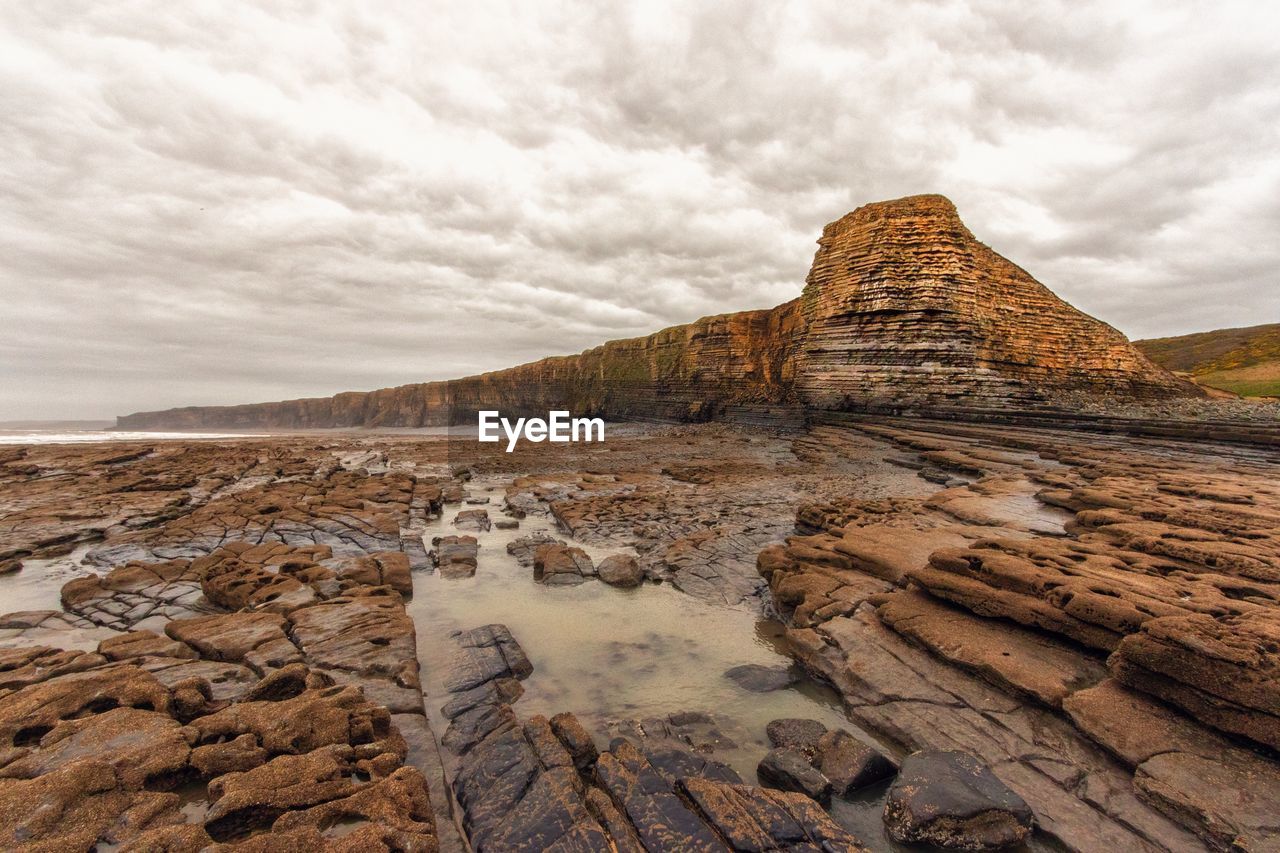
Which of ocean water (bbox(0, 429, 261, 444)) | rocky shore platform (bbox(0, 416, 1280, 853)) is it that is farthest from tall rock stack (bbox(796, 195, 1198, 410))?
ocean water (bbox(0, 429, 261, 444))

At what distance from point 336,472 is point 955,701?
29006 millimetres

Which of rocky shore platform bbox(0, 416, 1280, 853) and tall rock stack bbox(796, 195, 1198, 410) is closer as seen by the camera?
rocky shore platform bbox(0, 416, 1280, 853)

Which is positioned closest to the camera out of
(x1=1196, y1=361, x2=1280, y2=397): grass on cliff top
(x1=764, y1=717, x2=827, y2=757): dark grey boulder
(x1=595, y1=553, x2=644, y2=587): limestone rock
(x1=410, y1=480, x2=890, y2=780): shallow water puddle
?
(x1=764, y1=717, x2=827, y2=757): dark grey boulder

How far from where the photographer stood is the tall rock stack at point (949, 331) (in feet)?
115

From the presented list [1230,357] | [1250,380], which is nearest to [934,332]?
[1250,380]

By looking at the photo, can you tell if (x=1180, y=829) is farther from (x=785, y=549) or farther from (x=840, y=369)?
(x=840, y=369)

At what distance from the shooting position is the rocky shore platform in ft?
13.1

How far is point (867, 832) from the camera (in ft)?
14.0

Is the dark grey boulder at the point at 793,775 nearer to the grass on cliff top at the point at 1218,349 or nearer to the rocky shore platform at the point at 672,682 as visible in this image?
the rocky shore platform at the point at 672,682

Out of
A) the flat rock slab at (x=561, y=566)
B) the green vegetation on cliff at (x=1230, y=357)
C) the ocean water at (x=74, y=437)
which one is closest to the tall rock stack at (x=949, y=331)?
the green vegetation on cliff at (x=1230, y=357)

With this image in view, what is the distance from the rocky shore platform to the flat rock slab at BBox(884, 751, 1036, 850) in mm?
25

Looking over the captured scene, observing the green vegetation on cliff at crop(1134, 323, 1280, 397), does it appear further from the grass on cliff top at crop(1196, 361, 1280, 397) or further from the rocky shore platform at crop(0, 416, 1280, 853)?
the rocky shore platform at crop(0, 416, 1280, 853)

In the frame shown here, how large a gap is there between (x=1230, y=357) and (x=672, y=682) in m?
100

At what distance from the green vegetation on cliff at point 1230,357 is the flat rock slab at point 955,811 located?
63.9m
